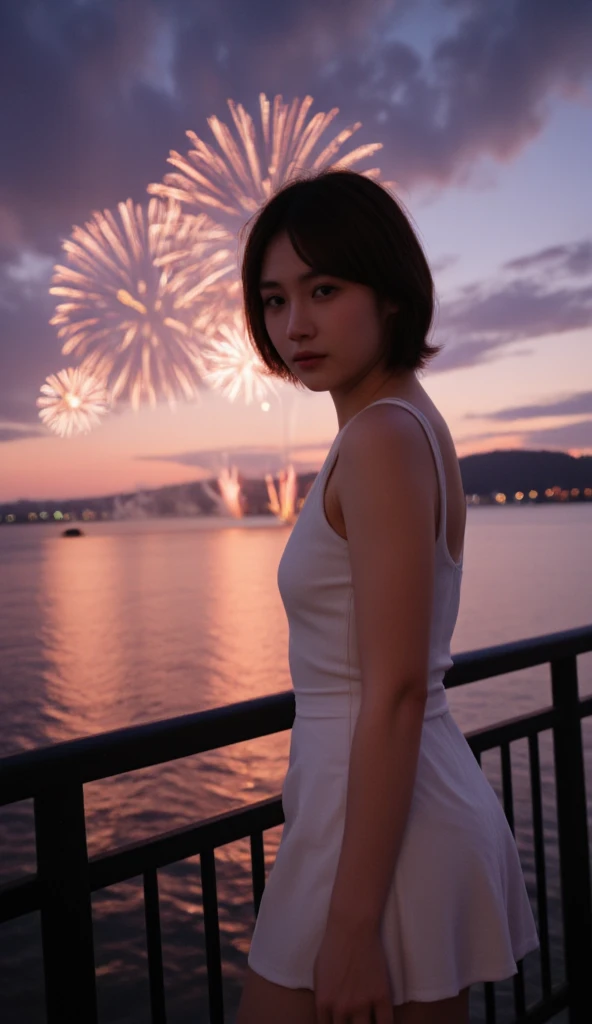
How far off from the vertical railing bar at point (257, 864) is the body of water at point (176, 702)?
655 cm

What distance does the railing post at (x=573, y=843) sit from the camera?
2.43 metres

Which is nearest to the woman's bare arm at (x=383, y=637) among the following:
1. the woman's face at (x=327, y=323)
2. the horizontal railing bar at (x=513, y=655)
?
the woman's face at (x=327, y=323)

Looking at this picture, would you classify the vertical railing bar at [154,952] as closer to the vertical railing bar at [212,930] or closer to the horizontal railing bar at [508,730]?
the vertical railing bar at [212,930]

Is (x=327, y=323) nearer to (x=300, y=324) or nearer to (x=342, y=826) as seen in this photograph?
(x=300, y=324)

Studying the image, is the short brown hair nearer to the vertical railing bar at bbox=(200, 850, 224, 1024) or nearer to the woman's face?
the woman's face

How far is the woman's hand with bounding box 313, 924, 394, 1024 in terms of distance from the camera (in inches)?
40.1

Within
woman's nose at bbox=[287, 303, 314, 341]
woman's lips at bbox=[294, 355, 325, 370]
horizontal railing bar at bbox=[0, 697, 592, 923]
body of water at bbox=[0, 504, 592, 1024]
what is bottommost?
body of water at bbox=[0, 504, 592, 1024]

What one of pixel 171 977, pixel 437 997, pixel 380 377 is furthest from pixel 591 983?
pixel 171 977

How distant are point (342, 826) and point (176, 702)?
31.2 m

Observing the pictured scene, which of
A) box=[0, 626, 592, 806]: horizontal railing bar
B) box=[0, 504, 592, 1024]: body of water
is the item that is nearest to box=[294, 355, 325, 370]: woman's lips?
box=[0, 626, 592, 806]: horizontal railing bar

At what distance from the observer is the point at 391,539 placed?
985 millimetres

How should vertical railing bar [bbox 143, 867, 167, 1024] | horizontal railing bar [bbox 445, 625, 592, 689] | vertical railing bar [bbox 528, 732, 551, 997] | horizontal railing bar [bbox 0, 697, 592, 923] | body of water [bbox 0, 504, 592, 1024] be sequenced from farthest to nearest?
1. body of water [bbox 0, 504, 592, 1024]
2. vertical railing bar [bbox 528, 732, 551, 997]
3. horizontal railing bar [bbox 445, 625, 592, 689]
4. vertical railing bar [bbox 143, 867, 167, 1024]
5. horizontal railing bar [bbox 0, 697, 592, 923]

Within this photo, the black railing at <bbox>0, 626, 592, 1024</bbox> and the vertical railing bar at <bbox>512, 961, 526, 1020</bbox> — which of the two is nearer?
the black railing at <bbox>0, 626, 592, 1024</bbox>

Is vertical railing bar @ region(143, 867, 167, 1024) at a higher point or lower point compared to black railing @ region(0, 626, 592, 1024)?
lower
